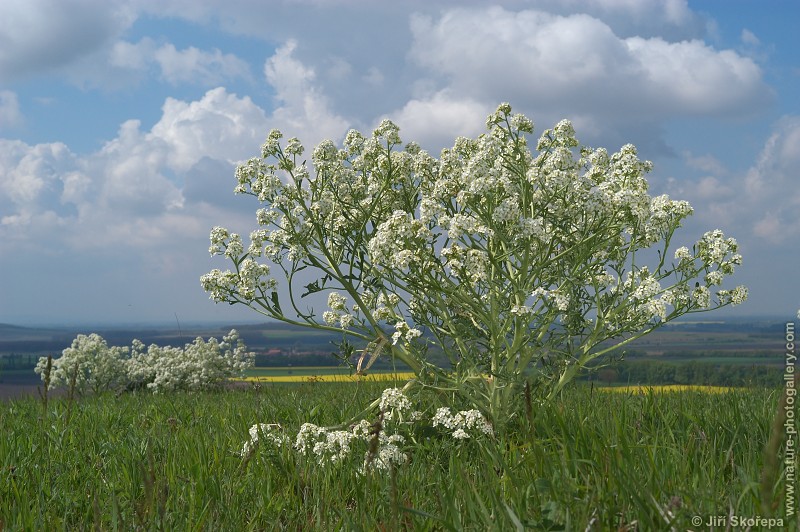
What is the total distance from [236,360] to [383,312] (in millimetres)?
12289

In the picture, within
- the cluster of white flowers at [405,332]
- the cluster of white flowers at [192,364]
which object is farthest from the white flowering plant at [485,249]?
the cluster of white flowers at [192,364]

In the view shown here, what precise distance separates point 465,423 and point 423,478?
3.57ft

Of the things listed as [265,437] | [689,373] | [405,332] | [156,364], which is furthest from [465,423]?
[156,364]

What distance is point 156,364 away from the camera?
59.9 ft

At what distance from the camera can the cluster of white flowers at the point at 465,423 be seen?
5.60 m

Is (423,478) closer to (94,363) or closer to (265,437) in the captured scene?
(265,437)

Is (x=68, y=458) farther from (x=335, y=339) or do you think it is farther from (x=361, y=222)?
(x=361, y=222)

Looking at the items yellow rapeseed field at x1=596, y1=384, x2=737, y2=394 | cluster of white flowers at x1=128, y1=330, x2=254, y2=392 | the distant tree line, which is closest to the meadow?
the distant tree line

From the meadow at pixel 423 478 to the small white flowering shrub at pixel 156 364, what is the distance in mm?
10581

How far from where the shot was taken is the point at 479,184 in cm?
611

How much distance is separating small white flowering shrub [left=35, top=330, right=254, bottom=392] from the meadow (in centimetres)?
1058

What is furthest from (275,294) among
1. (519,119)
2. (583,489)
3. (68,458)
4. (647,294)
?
(583,489)

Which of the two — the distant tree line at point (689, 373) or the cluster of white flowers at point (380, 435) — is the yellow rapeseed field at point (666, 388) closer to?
the distant tree line at point (689, 373)

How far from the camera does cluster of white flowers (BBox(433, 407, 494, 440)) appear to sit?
5.60 meters
